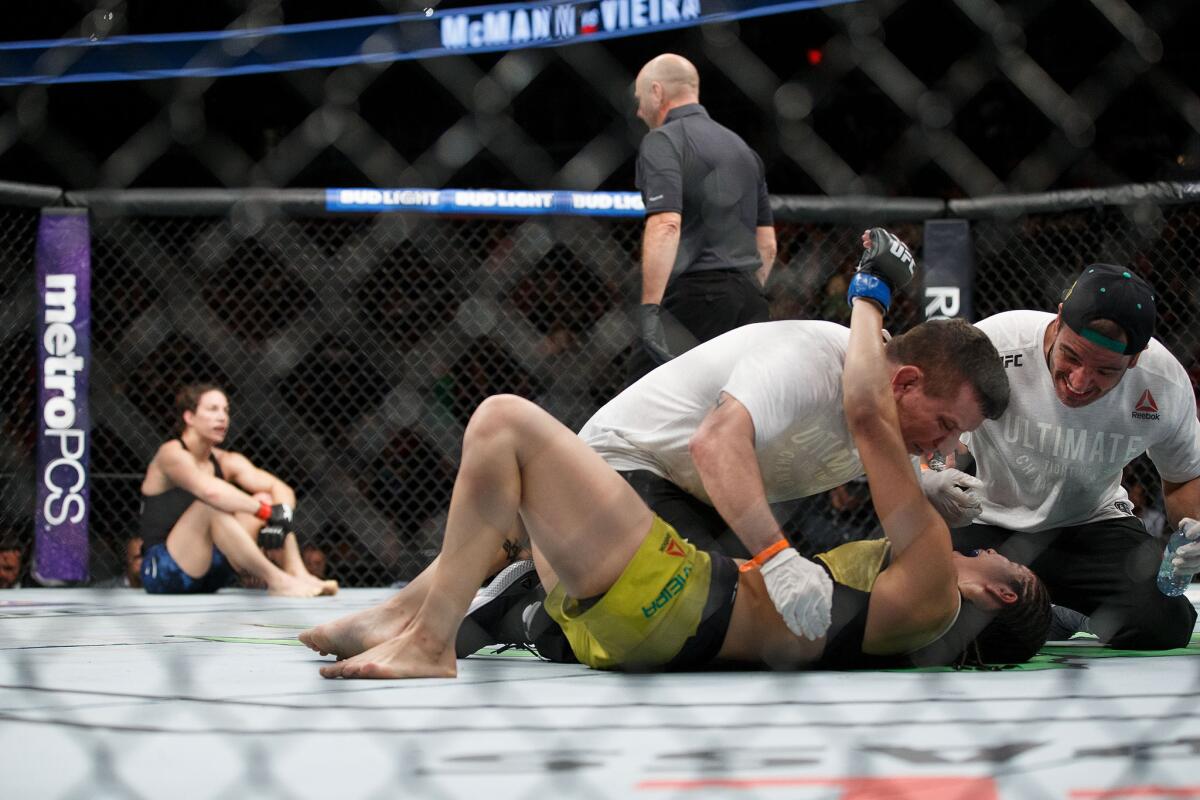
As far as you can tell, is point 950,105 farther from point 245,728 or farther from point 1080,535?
point 245,728

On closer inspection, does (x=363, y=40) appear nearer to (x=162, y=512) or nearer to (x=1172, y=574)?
(x=162, y=512)

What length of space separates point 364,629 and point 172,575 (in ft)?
7.67

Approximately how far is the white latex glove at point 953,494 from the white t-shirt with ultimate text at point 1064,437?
0.20 metres

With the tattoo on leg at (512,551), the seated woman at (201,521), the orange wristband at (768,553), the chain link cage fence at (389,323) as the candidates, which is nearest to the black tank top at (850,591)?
the orange wristband at (768,553)

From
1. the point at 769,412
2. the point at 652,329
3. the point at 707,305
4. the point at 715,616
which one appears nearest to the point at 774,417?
the point at 769,412

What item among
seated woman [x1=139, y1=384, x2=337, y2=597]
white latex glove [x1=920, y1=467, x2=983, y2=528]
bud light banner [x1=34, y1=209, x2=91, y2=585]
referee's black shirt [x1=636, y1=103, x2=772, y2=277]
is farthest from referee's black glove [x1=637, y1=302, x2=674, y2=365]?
bud light banner [x1=34, y1=209, x2=91, y2=585]

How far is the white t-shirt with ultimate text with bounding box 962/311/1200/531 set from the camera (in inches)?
93.0

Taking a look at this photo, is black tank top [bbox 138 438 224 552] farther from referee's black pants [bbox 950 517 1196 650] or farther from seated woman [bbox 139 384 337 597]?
referee's black pants [bbox 950 517 1196 650]

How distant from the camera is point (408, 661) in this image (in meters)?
1.82

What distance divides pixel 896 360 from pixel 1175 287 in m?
3.11

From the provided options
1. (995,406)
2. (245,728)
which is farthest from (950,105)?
(245,728)

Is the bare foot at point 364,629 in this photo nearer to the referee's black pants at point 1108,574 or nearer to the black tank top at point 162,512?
the referee's black pants at point 1108,574

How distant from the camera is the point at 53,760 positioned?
1.24 m

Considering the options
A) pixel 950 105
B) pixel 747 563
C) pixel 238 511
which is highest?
pixel 950 105
